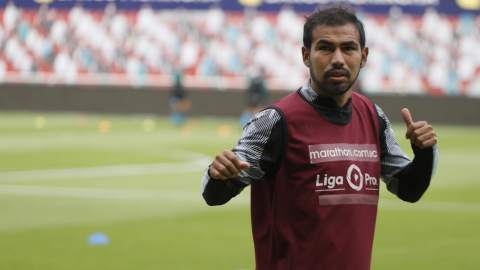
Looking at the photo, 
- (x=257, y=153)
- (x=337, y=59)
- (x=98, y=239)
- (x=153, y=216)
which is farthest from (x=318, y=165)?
(x=153, y=216)

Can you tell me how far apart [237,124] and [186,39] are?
8.62 meters

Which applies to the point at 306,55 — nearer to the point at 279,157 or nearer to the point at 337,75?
the point at 337,75

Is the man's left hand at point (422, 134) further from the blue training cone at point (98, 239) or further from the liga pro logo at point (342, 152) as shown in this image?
the blue training cone at point (98, 239)

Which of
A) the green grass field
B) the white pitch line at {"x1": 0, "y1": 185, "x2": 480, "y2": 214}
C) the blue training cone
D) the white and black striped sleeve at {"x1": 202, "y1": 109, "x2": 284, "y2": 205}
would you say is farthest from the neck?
the white pitch line at {"x1": 0, "y1": 185, "x2": 480, "y2": 214}

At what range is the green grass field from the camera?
7.23m

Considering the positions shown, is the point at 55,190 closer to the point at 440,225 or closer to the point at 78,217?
Answer: the point at 78,217

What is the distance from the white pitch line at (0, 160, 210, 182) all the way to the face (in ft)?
33.2

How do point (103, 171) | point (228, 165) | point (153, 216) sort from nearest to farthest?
point (228, 165)
point (153, 216)
point (103, 171)

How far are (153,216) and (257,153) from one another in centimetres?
631

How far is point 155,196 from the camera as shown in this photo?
36.6ft

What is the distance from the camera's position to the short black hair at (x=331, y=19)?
3.46 m

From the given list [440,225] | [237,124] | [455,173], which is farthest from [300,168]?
[237,124]

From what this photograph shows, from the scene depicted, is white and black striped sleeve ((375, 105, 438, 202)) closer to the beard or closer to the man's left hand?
the man's left hand

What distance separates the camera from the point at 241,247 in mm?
7801
